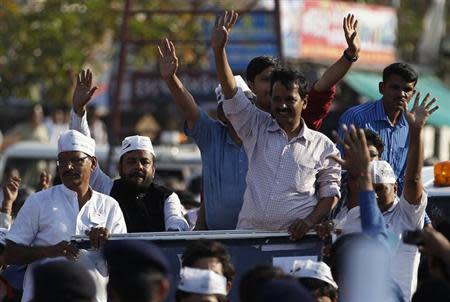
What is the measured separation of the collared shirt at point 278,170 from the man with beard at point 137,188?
0.73 m

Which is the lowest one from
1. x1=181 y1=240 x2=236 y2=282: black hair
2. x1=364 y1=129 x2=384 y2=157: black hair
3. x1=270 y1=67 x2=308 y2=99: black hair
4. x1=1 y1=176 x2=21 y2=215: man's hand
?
x1=181 y1=240 x2=236 y2=282: black hair

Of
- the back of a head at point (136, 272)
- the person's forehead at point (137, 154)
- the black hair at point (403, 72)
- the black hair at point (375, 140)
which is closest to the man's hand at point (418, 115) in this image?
the black hair at point (375, 140)

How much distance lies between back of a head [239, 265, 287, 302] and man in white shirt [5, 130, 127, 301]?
1396 mm

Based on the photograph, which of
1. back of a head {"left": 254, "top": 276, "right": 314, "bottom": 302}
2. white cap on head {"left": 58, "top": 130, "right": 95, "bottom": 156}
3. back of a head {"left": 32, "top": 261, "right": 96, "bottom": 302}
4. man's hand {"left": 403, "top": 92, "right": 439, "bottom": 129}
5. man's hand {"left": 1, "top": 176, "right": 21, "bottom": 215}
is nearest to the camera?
back of a head {"left": 254, "top": 276, "right": 314, "bottom": 302}

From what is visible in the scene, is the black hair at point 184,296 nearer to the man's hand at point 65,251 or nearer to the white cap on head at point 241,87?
the man's hand at point 65,251

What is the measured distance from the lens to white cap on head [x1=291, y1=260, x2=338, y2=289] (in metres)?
7.93

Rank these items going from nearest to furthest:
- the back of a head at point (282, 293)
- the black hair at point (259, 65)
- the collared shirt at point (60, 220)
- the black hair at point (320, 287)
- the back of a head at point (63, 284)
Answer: the back of a head at point (282, 293)
the back of a head at point (63, 284)
the black hair at point (320, 287)
the collared shirt at point (60, 220)
the black hair at point (259, 65)

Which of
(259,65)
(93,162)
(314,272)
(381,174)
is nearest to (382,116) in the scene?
(259,65)

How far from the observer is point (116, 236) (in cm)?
888

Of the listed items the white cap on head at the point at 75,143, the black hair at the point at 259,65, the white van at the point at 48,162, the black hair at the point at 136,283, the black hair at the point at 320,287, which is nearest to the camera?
the black hair at the point at 136,283

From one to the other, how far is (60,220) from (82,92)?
159 centimetres

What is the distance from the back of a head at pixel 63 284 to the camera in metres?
6.50

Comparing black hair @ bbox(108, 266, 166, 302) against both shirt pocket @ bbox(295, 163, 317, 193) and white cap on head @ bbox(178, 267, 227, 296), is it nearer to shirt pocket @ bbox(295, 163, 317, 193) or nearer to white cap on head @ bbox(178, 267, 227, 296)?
white cap on head @ bbox(178, 267, 227, 296)

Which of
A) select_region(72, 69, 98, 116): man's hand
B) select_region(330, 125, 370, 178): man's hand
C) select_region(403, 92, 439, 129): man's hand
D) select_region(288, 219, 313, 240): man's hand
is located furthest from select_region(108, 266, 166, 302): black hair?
select_region(72, 69, 98, 116): man's hand
